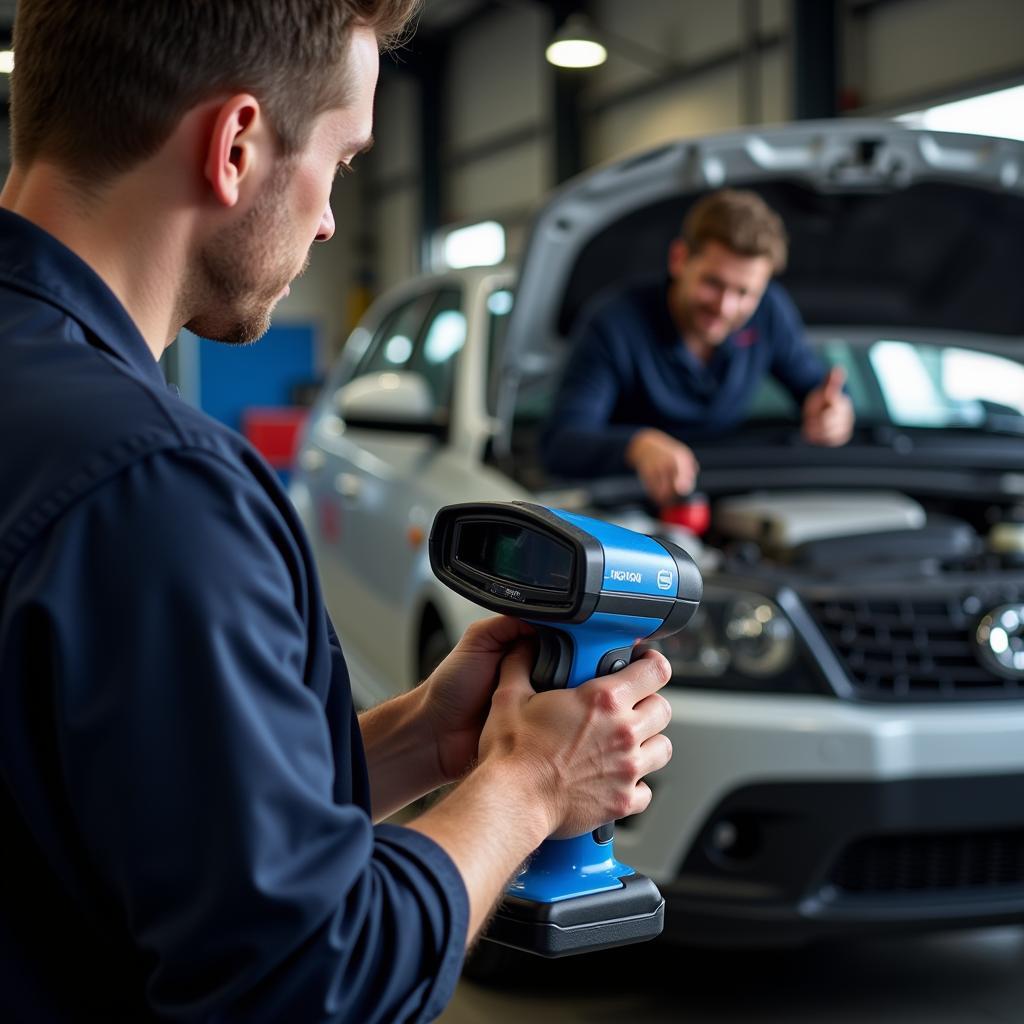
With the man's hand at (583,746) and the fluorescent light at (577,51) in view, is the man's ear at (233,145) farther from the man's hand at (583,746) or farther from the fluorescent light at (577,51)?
the fluorescent light at (577,51)

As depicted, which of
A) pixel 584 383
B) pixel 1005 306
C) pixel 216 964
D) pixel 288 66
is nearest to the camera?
pixel 216 964

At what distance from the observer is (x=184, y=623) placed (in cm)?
72

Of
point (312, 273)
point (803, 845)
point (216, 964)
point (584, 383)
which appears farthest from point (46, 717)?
point (312, 273)

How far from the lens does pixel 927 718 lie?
7.48 ft

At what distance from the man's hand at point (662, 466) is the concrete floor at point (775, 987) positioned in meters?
0.91

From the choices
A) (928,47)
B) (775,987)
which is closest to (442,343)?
(775,987)

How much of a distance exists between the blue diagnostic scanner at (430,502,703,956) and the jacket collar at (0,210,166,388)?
34cm

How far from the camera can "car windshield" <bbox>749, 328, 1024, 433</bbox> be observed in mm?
3506

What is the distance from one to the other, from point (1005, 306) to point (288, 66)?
2939 millimetres

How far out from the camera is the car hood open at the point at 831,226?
2967 mm

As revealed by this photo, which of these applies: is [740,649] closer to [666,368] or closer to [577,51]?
[666,368]

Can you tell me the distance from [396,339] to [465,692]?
3198 millimetres

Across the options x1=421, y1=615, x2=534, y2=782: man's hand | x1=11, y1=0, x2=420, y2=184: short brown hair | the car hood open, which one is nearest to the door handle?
the car hood open

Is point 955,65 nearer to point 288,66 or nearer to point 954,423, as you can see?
point 954,423
